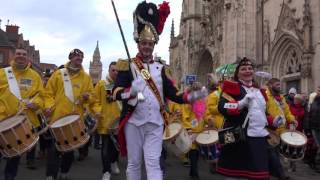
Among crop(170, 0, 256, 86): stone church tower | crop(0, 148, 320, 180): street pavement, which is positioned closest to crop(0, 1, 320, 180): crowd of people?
crop(0, 148, 320, 180): street pavement

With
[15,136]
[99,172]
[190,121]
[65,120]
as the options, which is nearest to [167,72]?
[65,120]

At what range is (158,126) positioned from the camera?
16.0 ft

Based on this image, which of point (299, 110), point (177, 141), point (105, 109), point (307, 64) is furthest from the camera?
point (307, 64)

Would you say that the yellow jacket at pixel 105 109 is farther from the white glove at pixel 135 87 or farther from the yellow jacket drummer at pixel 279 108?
the white glove at pixel 135 87

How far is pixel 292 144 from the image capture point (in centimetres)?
772

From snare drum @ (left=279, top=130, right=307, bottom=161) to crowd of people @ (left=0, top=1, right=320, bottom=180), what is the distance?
0.08ft

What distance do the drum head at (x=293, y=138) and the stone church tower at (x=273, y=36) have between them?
1153cm

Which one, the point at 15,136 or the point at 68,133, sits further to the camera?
→ the point at 68,133

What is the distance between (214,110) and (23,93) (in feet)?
9.73

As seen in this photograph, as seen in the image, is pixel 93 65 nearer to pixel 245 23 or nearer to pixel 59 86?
pixel 245 23

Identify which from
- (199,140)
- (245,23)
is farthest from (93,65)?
(199,140)

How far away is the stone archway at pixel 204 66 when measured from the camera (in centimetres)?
3666

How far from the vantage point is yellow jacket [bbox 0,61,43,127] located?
21.7ft

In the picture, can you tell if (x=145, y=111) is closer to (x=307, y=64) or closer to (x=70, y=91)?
(x=70, y=91)
